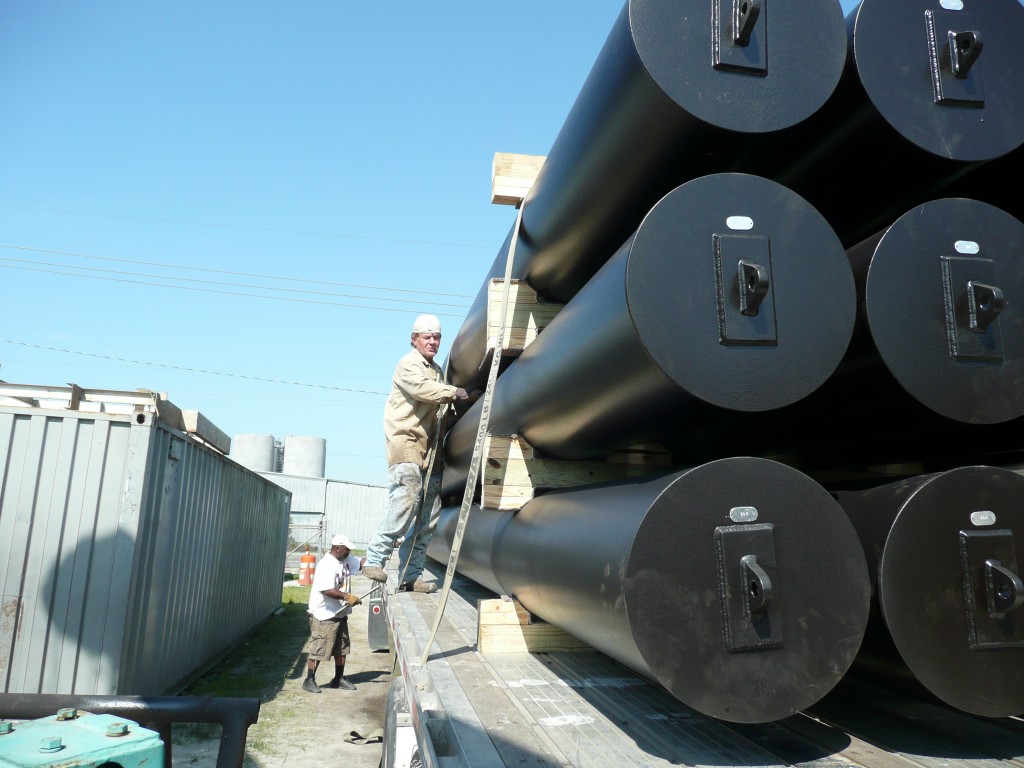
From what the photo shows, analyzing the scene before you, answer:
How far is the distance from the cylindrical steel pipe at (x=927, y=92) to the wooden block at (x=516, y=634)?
215cm

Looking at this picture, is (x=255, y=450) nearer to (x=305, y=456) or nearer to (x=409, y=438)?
(x=305, y=456)

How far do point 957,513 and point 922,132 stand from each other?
1.10 meters

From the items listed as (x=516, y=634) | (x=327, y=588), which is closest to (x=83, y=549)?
(x=327, y=588)

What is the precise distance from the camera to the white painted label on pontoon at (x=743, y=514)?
189 cm

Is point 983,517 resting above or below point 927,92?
below

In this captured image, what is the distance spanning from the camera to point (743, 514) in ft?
6.23

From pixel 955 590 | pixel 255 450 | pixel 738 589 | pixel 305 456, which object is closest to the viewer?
pixel 738 589

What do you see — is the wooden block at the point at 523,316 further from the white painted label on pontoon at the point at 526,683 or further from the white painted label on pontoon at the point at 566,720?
the white painted label on pontoon at the point at 566,720

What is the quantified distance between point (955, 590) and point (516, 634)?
1.87 metres

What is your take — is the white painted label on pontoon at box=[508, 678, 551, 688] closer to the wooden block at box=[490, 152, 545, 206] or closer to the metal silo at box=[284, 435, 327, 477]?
the wooden block at box=[490, 152, 545, 206]

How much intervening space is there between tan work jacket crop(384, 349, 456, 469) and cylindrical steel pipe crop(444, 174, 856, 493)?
3.08 metres

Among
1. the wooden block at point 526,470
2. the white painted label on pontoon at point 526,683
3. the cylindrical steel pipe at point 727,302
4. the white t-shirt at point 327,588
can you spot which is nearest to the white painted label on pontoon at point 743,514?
the cylindrical steel pipe at point 727,302

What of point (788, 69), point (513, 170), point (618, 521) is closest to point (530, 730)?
point (618, 521)

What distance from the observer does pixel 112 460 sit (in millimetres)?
5934
